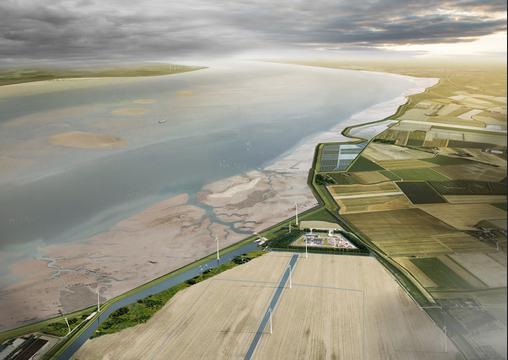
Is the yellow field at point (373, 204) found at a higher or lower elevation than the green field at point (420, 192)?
lower

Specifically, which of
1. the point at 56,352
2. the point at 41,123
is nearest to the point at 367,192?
the point at 56,352

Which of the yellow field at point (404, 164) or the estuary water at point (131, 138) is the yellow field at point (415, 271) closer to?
the yellow field at point (404, 164)

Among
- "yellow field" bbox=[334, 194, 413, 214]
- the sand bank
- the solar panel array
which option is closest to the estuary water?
the sand bank

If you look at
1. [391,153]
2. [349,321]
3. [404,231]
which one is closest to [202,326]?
[349,321]

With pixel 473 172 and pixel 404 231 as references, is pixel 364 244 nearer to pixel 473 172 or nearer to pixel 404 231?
pixel 404 231

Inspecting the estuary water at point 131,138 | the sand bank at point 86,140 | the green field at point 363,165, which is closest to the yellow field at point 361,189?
the green field at point 363,165
